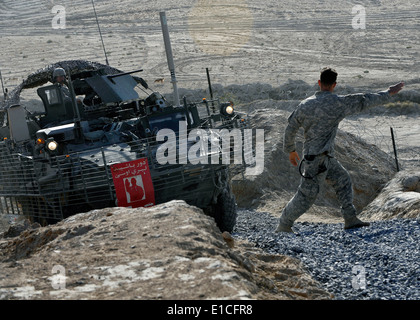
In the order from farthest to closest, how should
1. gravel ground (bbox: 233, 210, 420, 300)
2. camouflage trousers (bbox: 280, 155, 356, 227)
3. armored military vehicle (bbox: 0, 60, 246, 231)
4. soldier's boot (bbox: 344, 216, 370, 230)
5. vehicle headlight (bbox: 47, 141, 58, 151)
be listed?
vehicle headlight (bbox: 47, 141, 58, 151), armored military vehicle (bbox: 0, 60, 246, 231), soldier's boot (bbox: 344, 216, 370, 230), camouflage trousers (bbox: 280, 155, 356, 227), gravel ground (bbox: 233, 210, 420, 300)

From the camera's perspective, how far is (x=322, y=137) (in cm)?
707

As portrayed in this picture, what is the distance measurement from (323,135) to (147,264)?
3023mm

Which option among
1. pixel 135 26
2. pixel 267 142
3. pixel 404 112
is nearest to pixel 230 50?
pixel 135 26

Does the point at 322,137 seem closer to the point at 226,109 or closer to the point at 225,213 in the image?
the point at 225,213

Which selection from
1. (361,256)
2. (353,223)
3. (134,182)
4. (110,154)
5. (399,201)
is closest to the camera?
(361,256)

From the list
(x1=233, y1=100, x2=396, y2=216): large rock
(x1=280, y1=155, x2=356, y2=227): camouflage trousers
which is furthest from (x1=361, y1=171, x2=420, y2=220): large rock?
(x1=280, y1=155, x2=356, y2=227): camouflage trousers

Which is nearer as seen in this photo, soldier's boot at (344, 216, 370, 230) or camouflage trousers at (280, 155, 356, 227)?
camouflage trousers at (280, 155, 356, 227)

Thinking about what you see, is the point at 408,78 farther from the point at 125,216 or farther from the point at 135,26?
the point at 125,216

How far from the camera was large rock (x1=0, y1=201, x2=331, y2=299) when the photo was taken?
4137 mm

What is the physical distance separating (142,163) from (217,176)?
1.01 meters

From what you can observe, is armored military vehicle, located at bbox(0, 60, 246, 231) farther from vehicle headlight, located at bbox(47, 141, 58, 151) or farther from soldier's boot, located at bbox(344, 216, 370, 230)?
soldier's boot, located at bbox(344, 216, 370, 230)

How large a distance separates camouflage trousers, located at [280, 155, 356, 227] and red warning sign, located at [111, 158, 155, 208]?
5.92 ft

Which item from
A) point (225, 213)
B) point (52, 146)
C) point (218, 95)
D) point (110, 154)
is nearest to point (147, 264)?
point (110, 154)

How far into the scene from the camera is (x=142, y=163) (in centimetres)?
849
